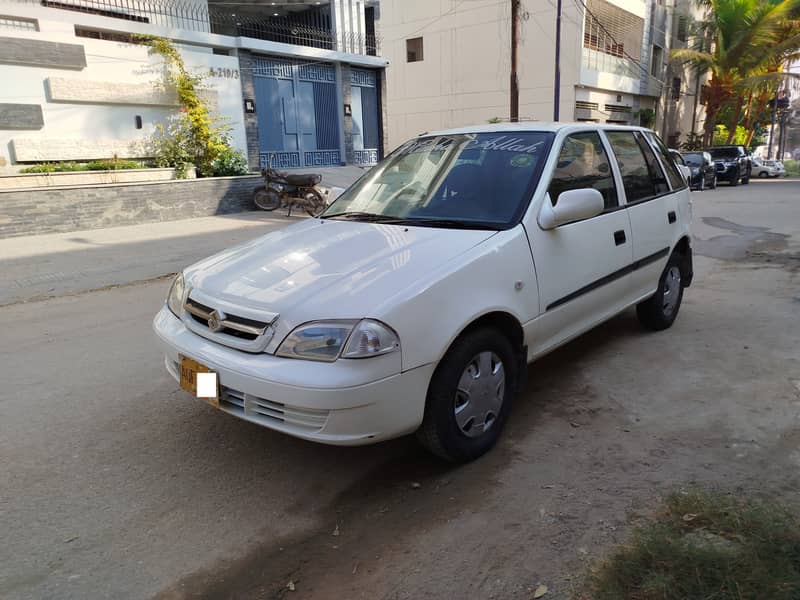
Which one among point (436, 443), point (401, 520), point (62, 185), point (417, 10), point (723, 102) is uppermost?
point (417, 10)

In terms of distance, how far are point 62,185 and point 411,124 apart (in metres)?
21.6

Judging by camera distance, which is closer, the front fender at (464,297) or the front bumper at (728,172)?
the front fender at (464,297)

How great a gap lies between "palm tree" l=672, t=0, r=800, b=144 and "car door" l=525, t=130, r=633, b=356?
96.6 feet

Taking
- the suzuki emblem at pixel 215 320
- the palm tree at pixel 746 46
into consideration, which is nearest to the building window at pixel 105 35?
the suzuki emblem at pixel 215 320

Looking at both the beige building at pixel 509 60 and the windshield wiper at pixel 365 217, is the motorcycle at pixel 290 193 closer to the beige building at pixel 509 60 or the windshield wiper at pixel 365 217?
the windshield wiper at pixel 365 217

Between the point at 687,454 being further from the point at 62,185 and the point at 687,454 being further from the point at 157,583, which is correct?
the point at 62,185

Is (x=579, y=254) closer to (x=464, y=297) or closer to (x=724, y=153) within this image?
(x=464, y=297)

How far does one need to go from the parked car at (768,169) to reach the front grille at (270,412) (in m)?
36.9

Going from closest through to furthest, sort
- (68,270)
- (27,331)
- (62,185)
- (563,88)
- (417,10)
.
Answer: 1. (27,331)
2. (68,270)
3. (62,185)
4. (563,88)
5. (417,10)

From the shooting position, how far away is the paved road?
2451 mm

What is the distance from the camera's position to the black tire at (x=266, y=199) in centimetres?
1412

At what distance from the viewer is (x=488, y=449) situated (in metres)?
3.27

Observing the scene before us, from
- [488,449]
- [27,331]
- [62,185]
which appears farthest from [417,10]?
[488,449]

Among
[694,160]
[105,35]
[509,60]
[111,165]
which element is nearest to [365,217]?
[111,165]
